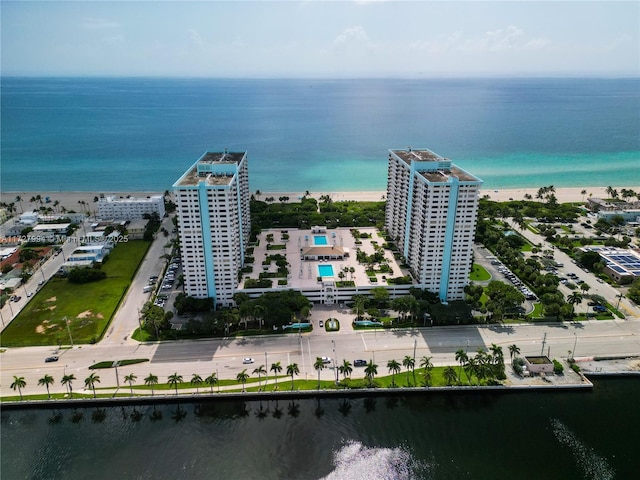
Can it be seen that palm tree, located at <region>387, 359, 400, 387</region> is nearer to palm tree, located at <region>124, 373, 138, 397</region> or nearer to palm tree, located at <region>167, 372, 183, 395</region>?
palm tree, located at <region>167, 372, 183, 395</region>

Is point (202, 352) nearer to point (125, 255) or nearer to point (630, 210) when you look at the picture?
point (125, 255)

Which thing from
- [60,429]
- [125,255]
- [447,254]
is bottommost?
[60,429]

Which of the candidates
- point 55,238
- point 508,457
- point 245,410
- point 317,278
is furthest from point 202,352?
point 55,238

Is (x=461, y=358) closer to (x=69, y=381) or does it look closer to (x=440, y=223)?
(x=440, y=223)

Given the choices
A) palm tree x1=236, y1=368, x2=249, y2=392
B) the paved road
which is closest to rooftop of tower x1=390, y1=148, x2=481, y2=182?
the paved road

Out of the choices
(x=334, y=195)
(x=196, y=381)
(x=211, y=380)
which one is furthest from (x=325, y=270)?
(x=334, y=195)
